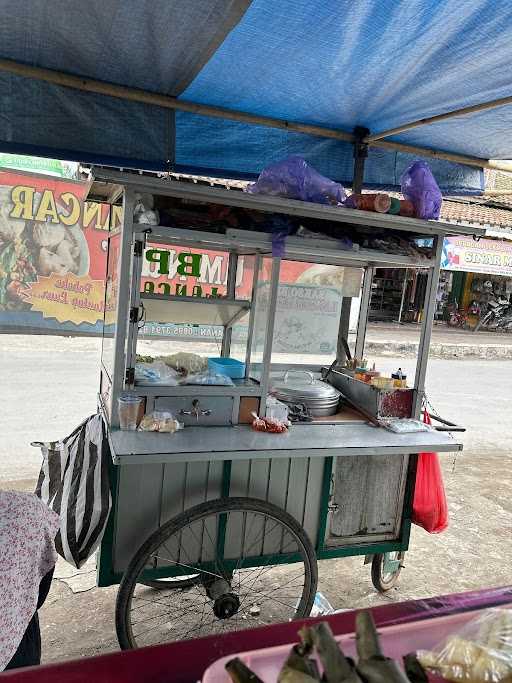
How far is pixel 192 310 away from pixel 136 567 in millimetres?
1281

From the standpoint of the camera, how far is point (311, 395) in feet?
9.57

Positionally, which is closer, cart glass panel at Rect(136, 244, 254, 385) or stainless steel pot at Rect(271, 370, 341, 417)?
cart glass panel at Rect(136, 244, 254, 385)

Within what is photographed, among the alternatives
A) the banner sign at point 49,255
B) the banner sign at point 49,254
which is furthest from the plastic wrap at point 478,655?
the banner sign at point 49,254

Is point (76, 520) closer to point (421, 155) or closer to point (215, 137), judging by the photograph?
point (215, 137)

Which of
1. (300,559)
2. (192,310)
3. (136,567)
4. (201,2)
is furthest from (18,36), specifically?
(300,559)

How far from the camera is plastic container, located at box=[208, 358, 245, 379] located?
277 cm

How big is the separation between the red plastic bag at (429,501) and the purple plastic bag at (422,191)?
50.5 inches

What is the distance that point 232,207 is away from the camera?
254cm

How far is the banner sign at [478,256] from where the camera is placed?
12.9 metres

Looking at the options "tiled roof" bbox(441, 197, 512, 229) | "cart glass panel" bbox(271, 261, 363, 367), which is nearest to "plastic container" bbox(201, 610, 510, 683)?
"cart glass panel" bbox(271, 261, 363, 367)

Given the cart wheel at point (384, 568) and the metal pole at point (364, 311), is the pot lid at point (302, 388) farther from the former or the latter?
the cart wheel at point (384, 568)

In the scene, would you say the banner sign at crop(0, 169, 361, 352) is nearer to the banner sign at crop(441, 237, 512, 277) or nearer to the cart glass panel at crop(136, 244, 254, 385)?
the cart glass panel at crop(136, 244, 254, 385)

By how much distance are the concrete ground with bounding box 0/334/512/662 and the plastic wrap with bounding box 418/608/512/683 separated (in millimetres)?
2120

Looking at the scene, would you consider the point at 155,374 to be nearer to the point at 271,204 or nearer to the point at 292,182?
the point at 271,204
